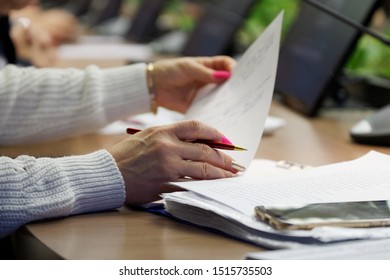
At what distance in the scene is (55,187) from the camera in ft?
2.97

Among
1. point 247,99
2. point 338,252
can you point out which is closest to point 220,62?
point 247,99

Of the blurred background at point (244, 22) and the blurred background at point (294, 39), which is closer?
the blurred background at point (294, 39)

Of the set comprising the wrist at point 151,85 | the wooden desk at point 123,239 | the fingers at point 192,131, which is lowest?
the wooden desk at point 123,239

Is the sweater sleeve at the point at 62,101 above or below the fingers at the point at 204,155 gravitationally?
below

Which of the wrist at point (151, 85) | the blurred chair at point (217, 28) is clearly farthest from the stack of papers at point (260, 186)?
the blurred chair at point (217, 28)

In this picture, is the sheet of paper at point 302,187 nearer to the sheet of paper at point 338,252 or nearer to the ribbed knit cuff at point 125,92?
the sheet of paper at point 338,252

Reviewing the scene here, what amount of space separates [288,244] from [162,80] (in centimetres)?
77

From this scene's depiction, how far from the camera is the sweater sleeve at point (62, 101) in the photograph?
1.37 metres

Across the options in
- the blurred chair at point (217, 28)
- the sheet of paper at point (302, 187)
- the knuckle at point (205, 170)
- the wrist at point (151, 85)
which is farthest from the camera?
the blurred chair at point (217, 28)

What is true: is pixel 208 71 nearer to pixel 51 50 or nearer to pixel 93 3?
pixel 51 50

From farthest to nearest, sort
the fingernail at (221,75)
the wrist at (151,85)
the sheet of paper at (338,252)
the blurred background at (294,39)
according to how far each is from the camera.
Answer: the blurred background at (294,39) < the wrist at (151,85) < the fingernail at (221,75) < the sheet of paper at (338,252)

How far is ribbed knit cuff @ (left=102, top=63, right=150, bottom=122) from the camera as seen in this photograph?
1.45 metres

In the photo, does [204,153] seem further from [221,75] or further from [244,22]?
[244,22]
